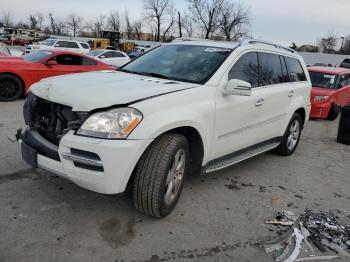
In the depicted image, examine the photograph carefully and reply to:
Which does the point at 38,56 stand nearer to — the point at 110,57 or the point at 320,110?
the point at 320,110

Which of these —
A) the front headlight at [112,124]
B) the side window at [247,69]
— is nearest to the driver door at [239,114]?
the side window at [247,69]

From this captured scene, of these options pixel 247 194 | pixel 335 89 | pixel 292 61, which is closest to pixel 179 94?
pixel 247 194

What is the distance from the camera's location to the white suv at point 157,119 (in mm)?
2951

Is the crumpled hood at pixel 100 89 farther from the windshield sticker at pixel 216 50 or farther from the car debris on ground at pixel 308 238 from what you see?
the car debris on ground at pixel 308 238

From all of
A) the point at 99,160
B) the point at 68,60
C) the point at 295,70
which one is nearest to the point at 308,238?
the point at 99,160

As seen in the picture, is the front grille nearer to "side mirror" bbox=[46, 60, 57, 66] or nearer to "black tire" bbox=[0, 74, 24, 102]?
"black tire" bbox=[0, 74, 24, 102]

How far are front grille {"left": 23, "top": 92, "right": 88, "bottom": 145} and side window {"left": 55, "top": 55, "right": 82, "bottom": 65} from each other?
257 inches

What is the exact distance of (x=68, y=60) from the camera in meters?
10.0

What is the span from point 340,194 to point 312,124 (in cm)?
545

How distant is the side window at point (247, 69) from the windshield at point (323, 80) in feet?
23.0

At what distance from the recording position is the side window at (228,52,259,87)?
4160 millimetres

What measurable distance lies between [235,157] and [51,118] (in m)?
2.12

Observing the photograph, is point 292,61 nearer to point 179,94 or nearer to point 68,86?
point 179,94

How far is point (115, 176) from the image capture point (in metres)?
2.92
